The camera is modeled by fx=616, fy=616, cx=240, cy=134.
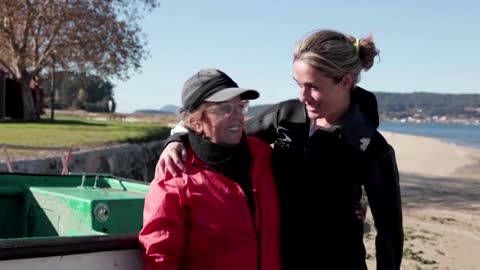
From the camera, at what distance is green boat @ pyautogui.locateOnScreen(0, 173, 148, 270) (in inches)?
104

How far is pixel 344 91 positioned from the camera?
9.39 ft

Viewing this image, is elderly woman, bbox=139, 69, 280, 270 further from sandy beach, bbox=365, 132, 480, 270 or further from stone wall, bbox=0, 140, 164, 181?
stone wall, bbox=0, 140, 164, 181

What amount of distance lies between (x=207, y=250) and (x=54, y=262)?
0.70 metres

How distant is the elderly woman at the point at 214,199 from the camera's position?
2.47 meters

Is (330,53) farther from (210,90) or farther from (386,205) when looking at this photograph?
(386,205)

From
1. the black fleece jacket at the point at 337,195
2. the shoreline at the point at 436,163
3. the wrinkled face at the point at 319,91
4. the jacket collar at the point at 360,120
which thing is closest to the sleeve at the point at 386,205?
the black fleece jacket at the point at 337,195

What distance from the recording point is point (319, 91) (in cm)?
283

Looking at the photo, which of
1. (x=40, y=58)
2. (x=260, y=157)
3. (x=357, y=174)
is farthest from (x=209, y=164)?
(x=40, y=58)

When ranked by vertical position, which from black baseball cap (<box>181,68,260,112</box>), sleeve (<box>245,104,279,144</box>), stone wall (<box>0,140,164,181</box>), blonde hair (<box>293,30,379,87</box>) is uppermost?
blonde hair (<box>293,30,379,87</box>)

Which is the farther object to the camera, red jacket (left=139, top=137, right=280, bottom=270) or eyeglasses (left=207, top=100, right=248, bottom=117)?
eyeglasses (left=207, top=100, right=248, bottom=117)

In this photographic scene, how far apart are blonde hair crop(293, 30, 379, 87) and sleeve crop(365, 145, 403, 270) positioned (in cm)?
42

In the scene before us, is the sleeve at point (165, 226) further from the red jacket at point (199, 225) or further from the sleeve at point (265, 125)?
the sleeve at point (265, 125)

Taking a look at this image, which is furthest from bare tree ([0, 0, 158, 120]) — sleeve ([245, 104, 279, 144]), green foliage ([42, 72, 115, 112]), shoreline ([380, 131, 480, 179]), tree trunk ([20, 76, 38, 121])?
green foliage ([42, 72, 115, 112])

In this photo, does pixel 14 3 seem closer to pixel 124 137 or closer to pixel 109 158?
pixel 124 137
